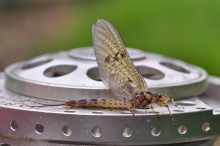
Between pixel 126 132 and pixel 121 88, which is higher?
pixel 121 88

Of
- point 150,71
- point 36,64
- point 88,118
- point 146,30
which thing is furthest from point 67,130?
point 146,30

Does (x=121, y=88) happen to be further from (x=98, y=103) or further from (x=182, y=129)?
(x=182, y=129)

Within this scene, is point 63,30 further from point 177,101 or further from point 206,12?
point 177,101

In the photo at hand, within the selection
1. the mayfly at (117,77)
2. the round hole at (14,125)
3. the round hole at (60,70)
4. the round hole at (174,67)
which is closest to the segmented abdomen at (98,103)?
the mayfly at (117,77)

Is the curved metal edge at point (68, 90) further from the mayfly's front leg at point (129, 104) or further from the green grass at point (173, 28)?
the green grass at point (173, 28)

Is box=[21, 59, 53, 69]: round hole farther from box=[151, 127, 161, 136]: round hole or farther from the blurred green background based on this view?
the blurred green background

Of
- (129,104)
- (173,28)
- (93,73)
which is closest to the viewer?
(129,104)
